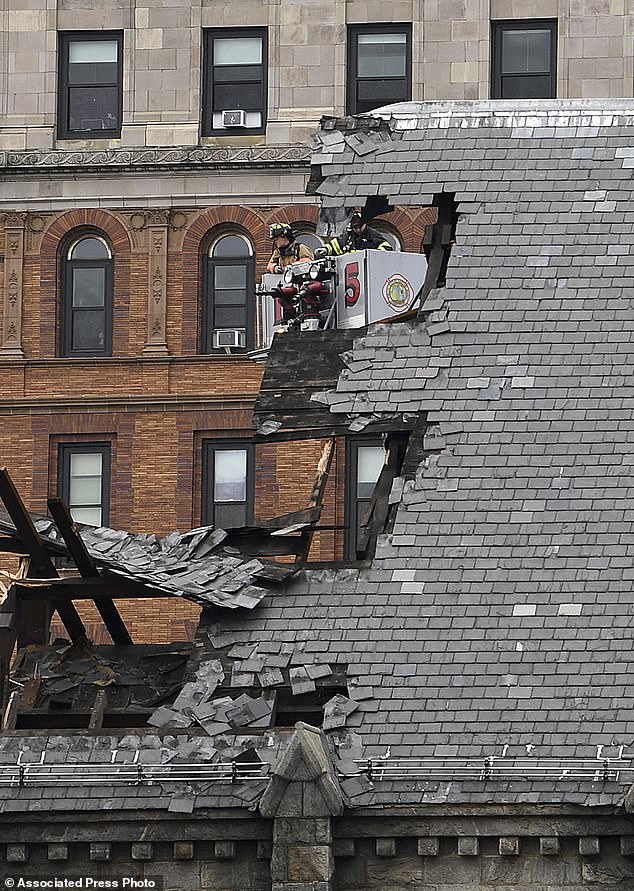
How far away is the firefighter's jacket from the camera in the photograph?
139 feet

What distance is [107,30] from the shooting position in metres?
72.4

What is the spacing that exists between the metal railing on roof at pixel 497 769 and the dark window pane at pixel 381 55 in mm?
41728

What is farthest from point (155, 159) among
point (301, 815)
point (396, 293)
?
point (301, 815)

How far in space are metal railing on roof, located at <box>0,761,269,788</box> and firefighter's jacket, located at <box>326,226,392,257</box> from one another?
37.6ft

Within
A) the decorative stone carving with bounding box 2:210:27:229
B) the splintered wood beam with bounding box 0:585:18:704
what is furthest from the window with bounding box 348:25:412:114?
the splintered wood beam with bounding box 0:585:18:704

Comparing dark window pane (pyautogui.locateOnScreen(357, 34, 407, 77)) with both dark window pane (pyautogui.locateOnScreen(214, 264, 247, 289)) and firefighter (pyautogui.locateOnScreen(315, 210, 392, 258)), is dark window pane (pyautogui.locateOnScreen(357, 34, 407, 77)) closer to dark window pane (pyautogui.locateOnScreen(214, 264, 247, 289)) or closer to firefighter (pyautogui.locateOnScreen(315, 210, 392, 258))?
dark window pane (pyautogui.locateOnScreen(214, 264, 247, 289))

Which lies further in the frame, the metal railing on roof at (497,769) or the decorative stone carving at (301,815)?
the metal railing on roof at (497,769)

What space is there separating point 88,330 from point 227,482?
6025mm

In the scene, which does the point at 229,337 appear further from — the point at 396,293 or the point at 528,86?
the point at 396,293

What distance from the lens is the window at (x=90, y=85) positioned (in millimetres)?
71938

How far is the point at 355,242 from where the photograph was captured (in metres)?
43.8

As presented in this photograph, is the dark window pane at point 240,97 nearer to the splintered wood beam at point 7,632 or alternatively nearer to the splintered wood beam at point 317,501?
the splintered wood beam at point 317,501

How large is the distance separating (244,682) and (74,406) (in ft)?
126

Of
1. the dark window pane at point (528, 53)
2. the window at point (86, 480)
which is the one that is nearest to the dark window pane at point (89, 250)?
the window at point (86, 480)
